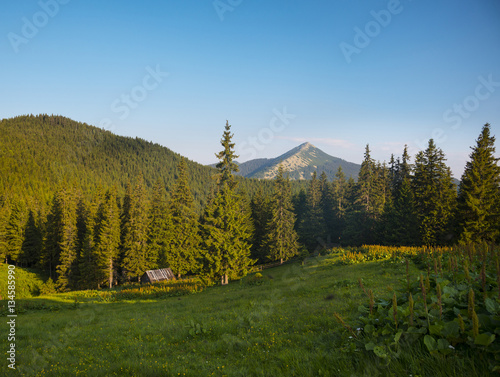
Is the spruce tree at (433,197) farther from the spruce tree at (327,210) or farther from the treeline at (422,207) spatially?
the spruce tree at (327,210)

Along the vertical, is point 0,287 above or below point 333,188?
below

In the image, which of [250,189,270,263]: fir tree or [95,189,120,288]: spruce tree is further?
[250,189,270,263]: fir tree

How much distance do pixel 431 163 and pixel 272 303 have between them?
38.8 meters

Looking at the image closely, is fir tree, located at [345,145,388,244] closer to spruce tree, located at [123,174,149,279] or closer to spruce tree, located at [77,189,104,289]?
spruce tree, located at [123,174,149,279]

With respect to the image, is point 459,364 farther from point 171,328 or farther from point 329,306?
point 171,328

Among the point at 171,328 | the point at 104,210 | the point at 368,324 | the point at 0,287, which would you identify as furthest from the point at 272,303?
the point at 0,287

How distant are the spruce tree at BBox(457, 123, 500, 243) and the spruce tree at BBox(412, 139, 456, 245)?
397 centimetres

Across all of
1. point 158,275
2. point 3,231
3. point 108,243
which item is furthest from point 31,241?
point 158,275

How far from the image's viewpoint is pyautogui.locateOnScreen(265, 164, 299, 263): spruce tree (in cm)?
5122

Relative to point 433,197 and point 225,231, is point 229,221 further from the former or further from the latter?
point 433,197

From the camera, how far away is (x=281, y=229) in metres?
52.1

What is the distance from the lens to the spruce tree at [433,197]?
3491cm

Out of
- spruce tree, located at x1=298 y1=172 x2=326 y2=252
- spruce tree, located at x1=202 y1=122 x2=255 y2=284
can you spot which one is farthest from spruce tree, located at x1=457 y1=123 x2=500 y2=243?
spruce tree, located at x1=298 y1=172 x2=326 y2=252

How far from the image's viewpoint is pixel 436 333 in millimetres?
3711
